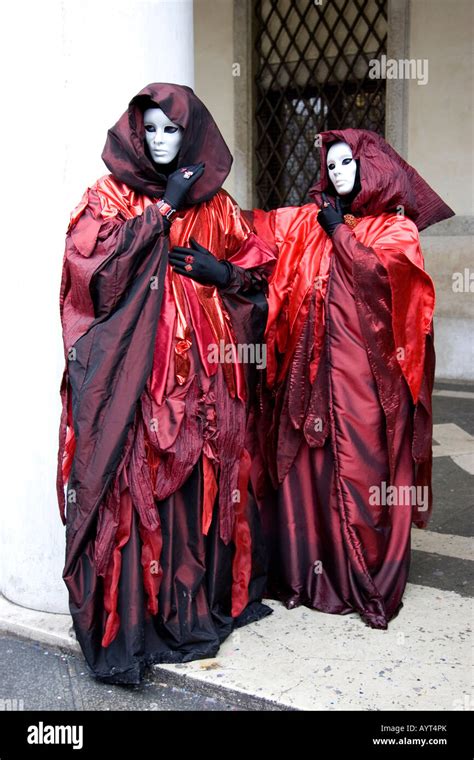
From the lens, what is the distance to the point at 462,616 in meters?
3.12

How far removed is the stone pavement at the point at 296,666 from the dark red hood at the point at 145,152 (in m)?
1.48

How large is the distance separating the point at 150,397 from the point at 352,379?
0.73 meters

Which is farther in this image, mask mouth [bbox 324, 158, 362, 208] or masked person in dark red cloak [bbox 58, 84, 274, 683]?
mask mouth [bbox 324, 158, 362, 208]

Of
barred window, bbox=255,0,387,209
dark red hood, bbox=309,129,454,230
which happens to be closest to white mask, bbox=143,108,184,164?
dark red hood, bbox=309,129,454,230

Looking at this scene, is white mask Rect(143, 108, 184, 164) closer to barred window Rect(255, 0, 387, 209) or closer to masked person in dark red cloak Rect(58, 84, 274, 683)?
masked person in dark red cloak Rect(58, 84, 274, 683)

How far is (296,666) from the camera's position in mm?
2799

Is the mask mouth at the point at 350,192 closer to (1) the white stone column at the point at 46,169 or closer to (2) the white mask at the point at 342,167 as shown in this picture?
(2) the white mask at the point at 342,167

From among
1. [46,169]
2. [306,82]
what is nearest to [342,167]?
[46,169]

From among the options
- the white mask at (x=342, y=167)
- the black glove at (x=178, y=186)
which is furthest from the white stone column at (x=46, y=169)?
the white mask at (x=342, y=167)

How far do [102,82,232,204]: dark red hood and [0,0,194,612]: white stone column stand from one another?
28 cm

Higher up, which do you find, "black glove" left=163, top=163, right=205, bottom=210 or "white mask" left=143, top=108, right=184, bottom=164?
"white mask" left=143, top=108, right=184, bottom=164

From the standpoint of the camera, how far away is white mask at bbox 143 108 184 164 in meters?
2.78

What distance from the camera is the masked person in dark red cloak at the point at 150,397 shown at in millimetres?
2703

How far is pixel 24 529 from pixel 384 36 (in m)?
5.70
